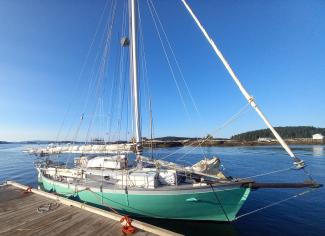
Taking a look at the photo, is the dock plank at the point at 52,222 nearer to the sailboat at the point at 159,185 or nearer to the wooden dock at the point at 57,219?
the wooden dock at the point at 57,219

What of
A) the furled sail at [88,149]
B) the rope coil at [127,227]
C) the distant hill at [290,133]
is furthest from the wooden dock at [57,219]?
the distant hill at [290,133]

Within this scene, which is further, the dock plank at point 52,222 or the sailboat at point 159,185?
the sailboat at point 159,185

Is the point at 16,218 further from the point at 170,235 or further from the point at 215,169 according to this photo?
the point at 215,169

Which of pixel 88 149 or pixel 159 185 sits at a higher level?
pixel 88 149

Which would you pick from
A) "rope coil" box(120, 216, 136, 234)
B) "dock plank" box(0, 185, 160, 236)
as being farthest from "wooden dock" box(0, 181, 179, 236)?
"rope coil" box(120, 216, 136, 234)

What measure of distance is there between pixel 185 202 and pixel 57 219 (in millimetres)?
6650

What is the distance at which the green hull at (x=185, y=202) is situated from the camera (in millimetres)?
12375

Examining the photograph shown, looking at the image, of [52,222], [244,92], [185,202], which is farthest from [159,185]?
[244,92]

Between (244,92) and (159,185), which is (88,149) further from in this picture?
(244,92)

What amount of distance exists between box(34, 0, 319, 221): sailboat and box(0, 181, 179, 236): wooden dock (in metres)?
2.33

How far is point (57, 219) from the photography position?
32.6 ft

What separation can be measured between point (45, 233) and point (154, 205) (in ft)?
20.0

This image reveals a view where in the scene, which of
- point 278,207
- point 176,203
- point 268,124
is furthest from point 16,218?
point 278,207

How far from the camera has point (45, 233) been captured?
863cm
